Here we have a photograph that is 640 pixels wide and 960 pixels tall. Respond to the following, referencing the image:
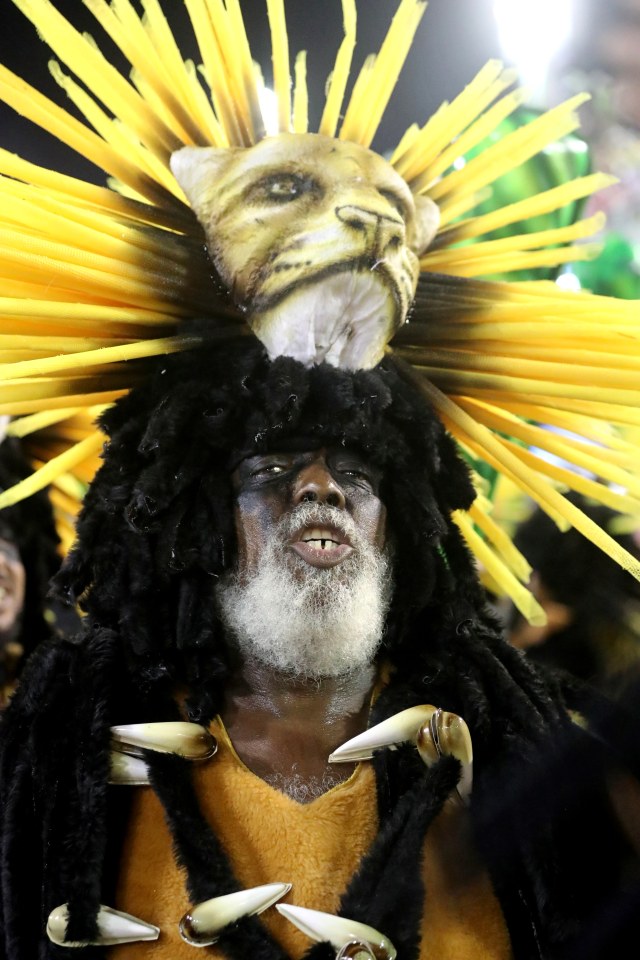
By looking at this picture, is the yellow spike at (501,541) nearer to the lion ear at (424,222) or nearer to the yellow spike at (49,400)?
the lion ear at (424,222)

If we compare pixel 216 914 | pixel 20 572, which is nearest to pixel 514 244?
pixel 20 572

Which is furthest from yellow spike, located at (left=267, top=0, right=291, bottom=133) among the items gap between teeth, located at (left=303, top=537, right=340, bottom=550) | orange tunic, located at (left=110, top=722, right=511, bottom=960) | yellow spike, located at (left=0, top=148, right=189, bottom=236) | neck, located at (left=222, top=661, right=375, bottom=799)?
orange tunic, located at (left=110, top=722, right=511, bottom=960)

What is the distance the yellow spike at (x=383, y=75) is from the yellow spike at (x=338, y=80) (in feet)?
0.06

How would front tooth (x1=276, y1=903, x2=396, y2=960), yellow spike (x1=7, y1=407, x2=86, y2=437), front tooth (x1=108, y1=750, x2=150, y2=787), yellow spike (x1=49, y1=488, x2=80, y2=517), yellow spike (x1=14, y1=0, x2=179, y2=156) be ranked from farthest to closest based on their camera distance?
yellow spike (x1=49, y1=488, x2=80, y2=517)
yellow spike (x1=7, y1=407, x2=86, y2=437)
yellow spike (x1=14, y1=0, x2=179, y2=156)
front tooth (x1=108, y1=750, x2=150, y2=787)
front tooth (x1=276, y1=903, x2=396, y2=960)

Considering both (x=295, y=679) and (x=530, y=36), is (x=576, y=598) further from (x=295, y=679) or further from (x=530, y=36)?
(x=530, y=36)

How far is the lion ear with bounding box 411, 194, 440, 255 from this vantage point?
4.49 feet

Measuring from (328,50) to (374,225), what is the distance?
346 millimetres

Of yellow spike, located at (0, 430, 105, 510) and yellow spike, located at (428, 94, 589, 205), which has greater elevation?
yellow spike, located at (428, 94, 589, 205)

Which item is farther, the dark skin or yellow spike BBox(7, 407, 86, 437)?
yellow spike BBox(7, 407, 86, 437)

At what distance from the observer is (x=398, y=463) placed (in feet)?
4.24

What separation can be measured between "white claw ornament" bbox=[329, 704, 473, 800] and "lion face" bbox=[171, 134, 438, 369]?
1.64 feet

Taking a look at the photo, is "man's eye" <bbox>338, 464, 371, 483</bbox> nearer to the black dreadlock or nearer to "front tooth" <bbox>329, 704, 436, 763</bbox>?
the black dreadlock

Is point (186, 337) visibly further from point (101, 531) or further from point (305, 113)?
point (305, 113)

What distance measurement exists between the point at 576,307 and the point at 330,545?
1.71 feet
